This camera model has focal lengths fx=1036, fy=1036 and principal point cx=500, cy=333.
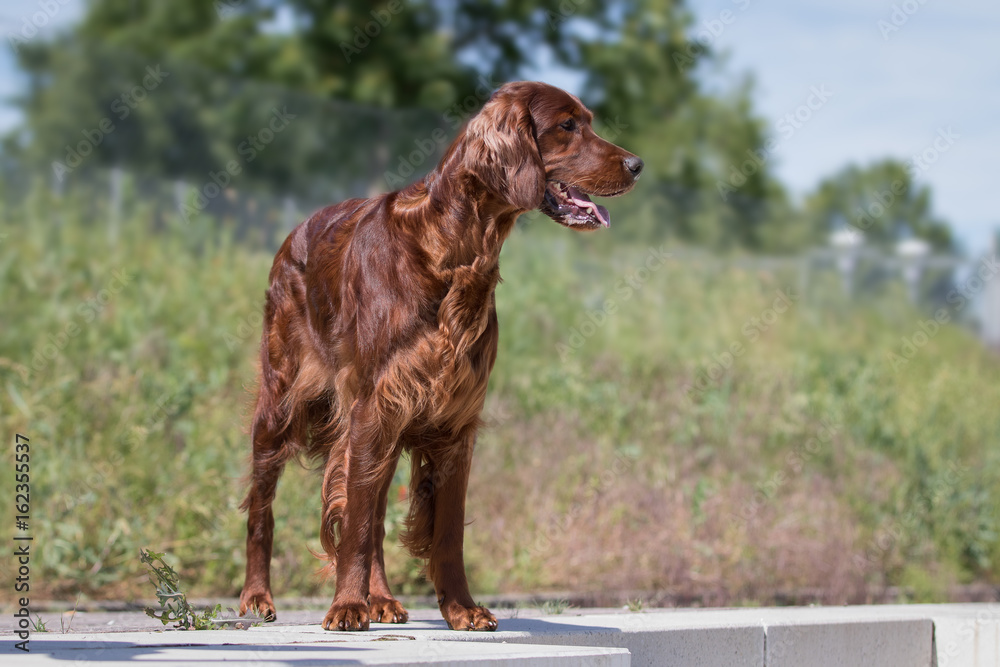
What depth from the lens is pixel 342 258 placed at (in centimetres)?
388

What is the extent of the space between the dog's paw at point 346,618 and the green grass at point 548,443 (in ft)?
5.50

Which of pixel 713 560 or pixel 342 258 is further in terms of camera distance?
pixel 713 560

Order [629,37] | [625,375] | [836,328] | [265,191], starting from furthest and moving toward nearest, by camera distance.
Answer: [629,37] < [836,328] < [265,191] < [625,375]

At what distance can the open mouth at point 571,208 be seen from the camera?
3.50 meters

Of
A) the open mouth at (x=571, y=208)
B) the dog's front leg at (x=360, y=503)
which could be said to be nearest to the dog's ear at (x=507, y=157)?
the open mouth at (x=571, y=208)

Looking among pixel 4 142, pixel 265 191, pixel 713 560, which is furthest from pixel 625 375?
pixel 4 142

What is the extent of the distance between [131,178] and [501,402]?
4.50 meters

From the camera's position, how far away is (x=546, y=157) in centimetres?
359

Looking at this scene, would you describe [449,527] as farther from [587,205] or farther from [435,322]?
[587,205]

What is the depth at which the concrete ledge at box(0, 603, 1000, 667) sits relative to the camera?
8.86 feet

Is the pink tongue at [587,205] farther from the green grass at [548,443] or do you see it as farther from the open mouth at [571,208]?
the green grass at [548,443]

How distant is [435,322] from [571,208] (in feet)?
2.05

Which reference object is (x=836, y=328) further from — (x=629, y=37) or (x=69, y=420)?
(x=69, y=420)

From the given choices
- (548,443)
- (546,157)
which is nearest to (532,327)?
(548,443)
